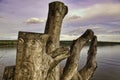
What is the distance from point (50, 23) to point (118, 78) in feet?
52.5

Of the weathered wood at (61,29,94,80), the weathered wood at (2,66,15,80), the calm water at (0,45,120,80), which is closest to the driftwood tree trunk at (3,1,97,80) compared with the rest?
the weathered wood at (2,66,15,80)

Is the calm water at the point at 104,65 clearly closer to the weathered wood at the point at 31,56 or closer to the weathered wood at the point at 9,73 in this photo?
the weathered wood at the point at 9,73

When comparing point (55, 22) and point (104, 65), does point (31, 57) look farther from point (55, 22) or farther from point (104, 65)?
point (104, 65)

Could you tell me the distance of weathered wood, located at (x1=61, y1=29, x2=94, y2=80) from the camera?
6574mm

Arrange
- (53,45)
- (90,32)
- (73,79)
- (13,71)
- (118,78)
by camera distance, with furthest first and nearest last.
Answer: (118,78) → (90,32) → (73,79) → (53,45) → (13,71)

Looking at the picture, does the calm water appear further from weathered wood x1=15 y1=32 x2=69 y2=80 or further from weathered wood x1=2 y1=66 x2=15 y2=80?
weathered wood x1=15 y1=32 x2=69 y2=80

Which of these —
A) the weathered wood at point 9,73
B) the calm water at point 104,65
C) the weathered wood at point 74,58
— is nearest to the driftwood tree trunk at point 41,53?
the weathered wood at point 9,73

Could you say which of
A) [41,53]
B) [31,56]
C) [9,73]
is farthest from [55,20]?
[9,73]

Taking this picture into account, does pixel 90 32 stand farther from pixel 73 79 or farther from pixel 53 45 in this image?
pixel 53 45

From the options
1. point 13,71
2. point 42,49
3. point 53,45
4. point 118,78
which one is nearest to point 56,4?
point 53,45

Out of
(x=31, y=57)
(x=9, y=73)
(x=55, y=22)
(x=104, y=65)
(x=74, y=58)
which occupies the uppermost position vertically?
(x=55, y=22)

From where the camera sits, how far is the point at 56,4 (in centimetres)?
578

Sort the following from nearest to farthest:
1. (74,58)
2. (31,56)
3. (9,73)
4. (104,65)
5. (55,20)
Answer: (31,56), (9,73), (55,20), (74,58), (104,65)

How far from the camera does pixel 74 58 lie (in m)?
6.88
